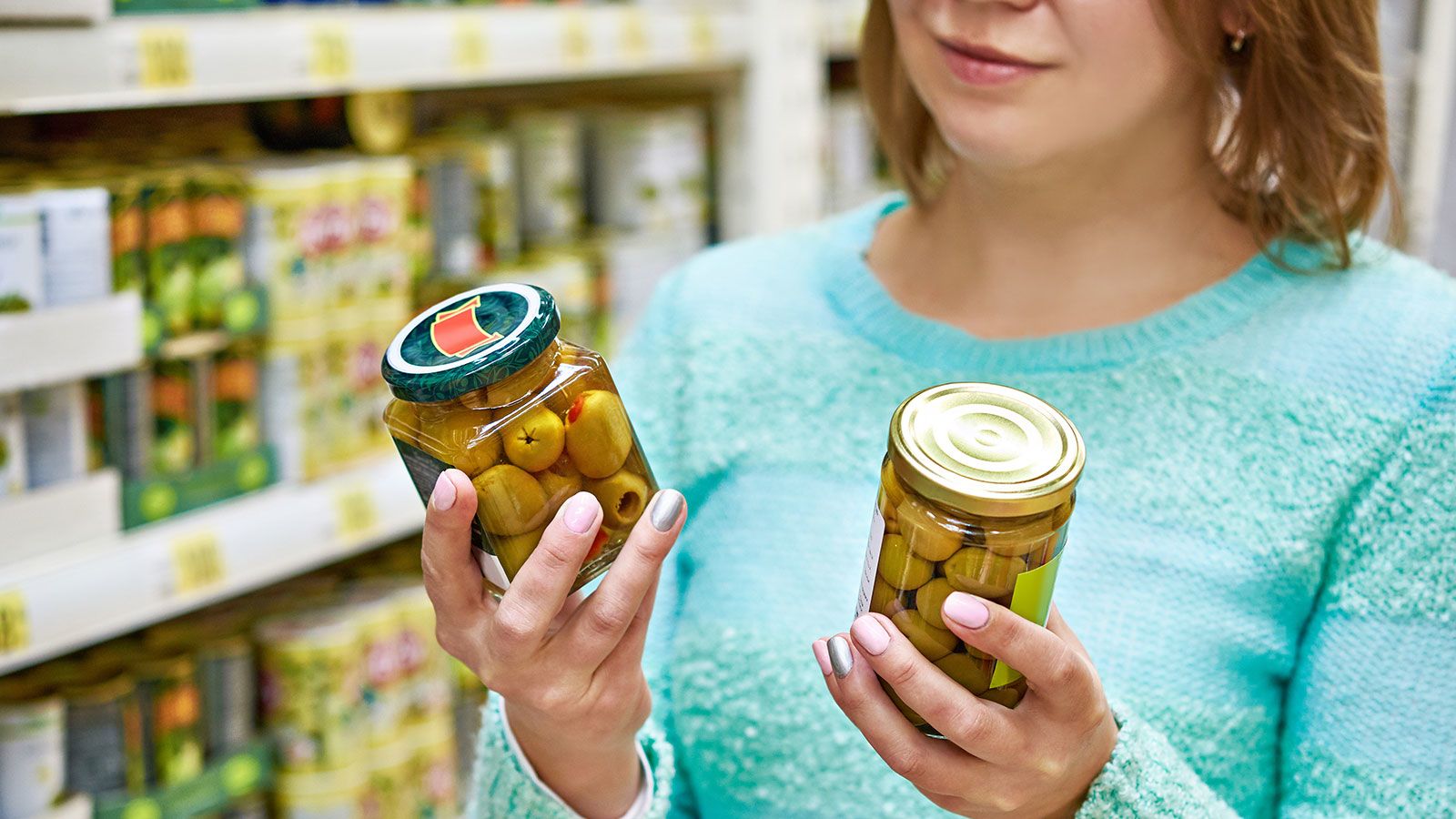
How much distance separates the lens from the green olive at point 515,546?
0.72 metres

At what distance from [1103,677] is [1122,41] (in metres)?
0.42

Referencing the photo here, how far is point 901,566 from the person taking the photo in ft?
2.23

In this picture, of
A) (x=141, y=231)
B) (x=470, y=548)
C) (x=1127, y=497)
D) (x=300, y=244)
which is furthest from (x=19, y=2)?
(x=1127, y=497)

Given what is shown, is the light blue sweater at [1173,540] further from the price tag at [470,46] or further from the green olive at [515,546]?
the price tag at [470,46]

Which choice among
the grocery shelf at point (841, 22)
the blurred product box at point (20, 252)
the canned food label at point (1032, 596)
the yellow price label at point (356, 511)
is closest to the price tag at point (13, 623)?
the blurred product box at point (20, 252)

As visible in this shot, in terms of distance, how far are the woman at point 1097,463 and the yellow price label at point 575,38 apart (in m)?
0.70

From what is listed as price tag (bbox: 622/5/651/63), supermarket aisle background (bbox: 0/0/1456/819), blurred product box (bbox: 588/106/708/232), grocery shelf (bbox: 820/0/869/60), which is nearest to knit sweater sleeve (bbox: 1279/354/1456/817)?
supermarket aisle background (bbox: 0/0/1456/819)

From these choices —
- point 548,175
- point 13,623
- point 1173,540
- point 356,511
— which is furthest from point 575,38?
point 1173,540

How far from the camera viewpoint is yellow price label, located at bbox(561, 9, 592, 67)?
5.68 ft

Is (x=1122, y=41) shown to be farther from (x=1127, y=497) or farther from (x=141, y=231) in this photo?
(x=141, y=231)

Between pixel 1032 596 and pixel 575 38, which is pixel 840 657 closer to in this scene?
pixel 1032 596

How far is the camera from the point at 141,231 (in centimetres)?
139

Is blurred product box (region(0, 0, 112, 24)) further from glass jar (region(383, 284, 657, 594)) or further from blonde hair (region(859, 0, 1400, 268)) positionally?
blonde hair (region(859, 0, 1400, 268))

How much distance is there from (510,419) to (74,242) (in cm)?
79
